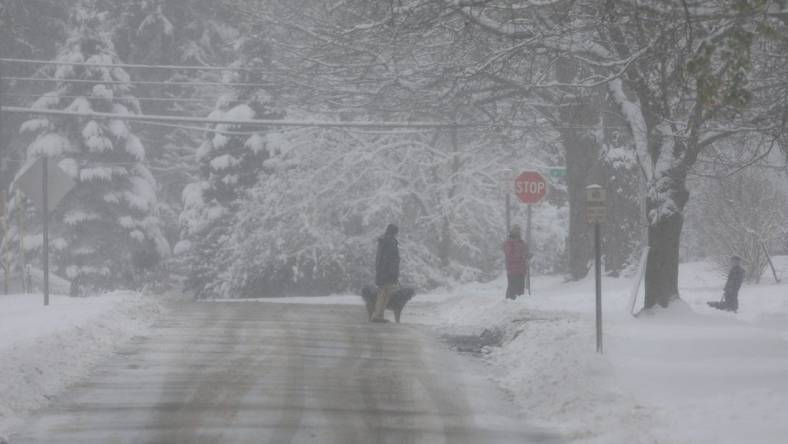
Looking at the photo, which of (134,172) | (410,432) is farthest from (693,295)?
(134,172)

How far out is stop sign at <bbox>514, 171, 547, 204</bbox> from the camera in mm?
26922

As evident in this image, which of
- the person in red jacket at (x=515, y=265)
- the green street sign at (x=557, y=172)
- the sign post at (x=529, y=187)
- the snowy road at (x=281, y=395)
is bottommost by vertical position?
the snowy road at (x=281, y=395)

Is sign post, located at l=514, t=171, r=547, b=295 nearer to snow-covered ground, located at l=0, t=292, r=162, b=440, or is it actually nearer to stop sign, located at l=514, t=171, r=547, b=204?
stop sign, located at l=514, t=171, r=547, b=204

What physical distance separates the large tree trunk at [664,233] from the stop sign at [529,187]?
25.7 feet

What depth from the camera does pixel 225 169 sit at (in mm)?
44156

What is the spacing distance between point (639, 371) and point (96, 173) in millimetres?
39198

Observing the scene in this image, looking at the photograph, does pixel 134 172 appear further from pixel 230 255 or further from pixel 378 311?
pixel 378 311

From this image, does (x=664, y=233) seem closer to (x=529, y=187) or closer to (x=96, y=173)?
(x=529, y=187)

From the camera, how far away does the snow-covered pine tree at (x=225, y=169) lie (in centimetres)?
4169

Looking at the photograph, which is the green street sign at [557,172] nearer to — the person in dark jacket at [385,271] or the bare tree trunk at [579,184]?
the bare tree trunk at [579,184]

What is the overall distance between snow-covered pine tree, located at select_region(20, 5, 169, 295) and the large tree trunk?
32657 mm

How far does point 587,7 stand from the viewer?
1567 centimetres

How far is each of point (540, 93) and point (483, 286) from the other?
10.1m

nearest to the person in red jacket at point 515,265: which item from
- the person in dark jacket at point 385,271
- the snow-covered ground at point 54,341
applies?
the person in dark jacket at point 385,271
